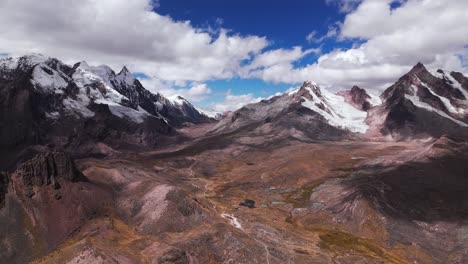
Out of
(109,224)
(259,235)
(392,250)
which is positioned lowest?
(392,250)

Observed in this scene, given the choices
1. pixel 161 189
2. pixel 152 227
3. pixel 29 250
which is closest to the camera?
pixel 29 250

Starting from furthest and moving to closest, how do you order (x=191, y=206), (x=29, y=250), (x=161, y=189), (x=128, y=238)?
1. (x=161, y=189)
2. (x=191, y=206)
3. (x=128, y=238)
4. (x=29, y=250)

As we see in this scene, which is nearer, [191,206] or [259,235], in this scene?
[259,235]

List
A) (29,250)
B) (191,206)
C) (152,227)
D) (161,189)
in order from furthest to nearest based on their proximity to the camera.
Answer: (161,189)
(191,206)
(152,227)
(29,250)

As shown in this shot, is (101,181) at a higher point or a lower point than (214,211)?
higher

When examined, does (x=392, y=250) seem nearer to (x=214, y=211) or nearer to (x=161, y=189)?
(x=214, y=211)

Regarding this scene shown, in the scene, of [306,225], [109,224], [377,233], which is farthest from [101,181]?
[377,233]

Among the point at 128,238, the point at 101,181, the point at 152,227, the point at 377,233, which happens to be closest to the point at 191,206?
the point at 152,227

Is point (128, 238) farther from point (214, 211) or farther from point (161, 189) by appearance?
point (214, 211)

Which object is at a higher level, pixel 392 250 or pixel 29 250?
pixel 29 250
